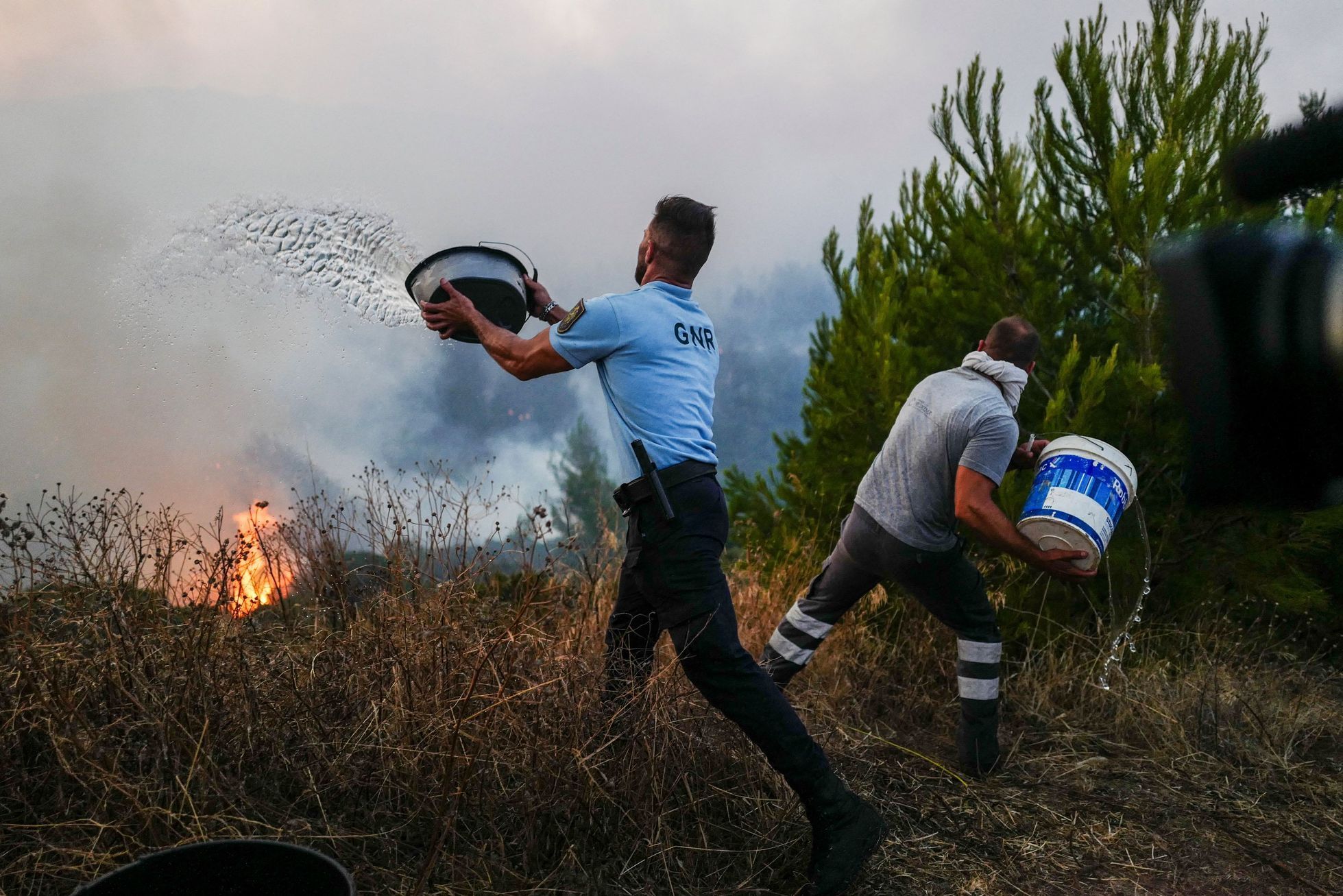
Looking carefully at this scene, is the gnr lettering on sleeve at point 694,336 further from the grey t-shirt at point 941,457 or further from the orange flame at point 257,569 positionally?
the orange flame at point 257,569

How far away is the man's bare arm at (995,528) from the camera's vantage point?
11.6ft

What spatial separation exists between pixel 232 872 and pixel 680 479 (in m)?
1.51

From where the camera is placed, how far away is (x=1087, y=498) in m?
3.57

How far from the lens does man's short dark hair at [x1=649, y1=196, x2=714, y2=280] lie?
9.83ft

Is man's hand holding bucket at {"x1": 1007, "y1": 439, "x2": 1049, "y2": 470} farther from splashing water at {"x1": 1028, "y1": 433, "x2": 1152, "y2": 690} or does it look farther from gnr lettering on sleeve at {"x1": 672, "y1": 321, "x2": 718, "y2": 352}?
gnr lettering on sleeve at {"x1": 672, "y1": 321, "x2": 718, "y2": 352}

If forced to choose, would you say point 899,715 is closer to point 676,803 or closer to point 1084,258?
point 676,803

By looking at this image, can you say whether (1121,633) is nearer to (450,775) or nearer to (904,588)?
(904,588)

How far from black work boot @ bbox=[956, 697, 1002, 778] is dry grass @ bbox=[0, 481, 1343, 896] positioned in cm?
11

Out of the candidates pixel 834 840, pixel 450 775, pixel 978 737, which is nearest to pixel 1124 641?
pixel 978 737

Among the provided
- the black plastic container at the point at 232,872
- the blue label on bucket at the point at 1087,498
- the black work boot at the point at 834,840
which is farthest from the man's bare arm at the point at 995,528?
the black plastic container at the point at 232,872

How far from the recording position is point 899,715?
4.67 metres

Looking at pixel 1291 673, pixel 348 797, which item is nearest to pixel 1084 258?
pixel 1291 673

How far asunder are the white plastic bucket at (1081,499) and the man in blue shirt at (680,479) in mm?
1402

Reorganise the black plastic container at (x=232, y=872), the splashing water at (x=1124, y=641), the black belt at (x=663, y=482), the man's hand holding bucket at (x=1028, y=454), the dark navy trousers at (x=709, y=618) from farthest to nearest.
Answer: the splashing water at (x=1124, y=641) < the man's hand holding bucket at (x=1028, y=454) < the black belt at (x=663, y=482) < the dark navy trousers at (x=709, y=618) < the black plastic container at (x=232, y=872)
